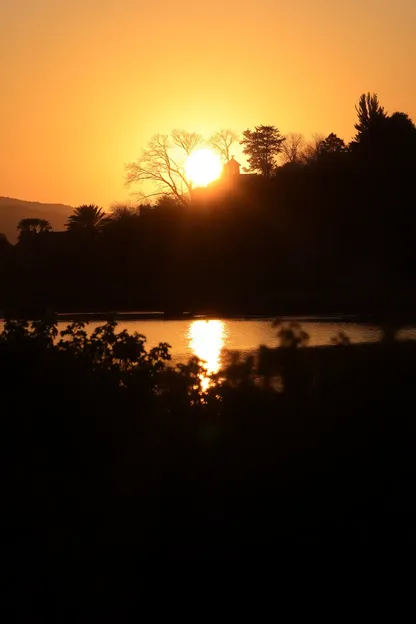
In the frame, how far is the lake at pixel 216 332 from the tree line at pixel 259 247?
1320 cm

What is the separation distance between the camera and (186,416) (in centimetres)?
904

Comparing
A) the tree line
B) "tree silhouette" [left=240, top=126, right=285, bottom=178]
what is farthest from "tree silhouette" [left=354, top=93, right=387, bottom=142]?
"tree silhouette" [left=240, top=126, right=285, bottom=178]

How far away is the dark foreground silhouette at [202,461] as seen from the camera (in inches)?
291

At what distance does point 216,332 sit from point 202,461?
20394 mm

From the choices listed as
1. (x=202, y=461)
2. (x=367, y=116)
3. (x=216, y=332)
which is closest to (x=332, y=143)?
(x=367, y=116)

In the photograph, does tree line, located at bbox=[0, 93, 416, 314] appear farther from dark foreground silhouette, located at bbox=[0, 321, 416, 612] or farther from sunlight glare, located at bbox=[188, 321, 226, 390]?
dark foreground silhouette, located at bbox=[0, 321, 416, 612]

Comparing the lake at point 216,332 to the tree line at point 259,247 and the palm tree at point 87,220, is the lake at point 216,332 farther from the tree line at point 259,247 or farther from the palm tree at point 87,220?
the palm tree at point 87,220

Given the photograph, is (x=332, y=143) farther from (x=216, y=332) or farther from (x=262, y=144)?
(x=216, y=332)

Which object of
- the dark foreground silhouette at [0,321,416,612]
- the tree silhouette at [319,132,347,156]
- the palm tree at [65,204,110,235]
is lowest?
the dark foreground silhouette at [0,321,416,612]

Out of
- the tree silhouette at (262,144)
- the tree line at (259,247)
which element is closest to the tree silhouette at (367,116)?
the tree line at (259,247)

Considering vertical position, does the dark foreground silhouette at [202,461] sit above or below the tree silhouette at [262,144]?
below

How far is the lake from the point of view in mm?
21703

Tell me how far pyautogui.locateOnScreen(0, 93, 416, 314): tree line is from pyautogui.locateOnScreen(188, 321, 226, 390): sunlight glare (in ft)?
45.5

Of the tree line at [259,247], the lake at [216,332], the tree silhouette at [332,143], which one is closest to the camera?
the lake at [216,332]
